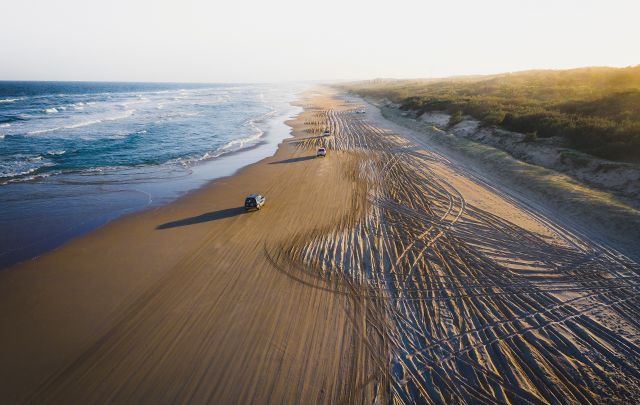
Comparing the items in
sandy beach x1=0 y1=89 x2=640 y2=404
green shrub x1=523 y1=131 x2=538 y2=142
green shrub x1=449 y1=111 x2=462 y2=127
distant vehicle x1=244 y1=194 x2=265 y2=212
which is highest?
green shrub x1=449 y1=111 x2=462 y2=127

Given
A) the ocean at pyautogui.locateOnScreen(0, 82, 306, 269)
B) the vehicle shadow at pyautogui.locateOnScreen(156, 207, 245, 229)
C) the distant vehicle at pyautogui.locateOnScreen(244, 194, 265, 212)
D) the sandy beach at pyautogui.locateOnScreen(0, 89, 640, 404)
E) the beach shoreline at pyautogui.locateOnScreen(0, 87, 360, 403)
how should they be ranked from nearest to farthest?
1. the sandy beach at pyautogui.locateOnScreen(0, 89, 640, 404)
2. the beach shoreline at pyautogui.locateOnScreen(0, 87, 360, 403)
3. the vehicle shadow at pyautogui.locateOnScreen(156, 207, 245, 229)
4. the ocean at pyautogui.locateOnScreen(0, 82, 306, 269)
5. the distant vehicle at pyautogui.locateOnScreen(244, 194, 265, 212)

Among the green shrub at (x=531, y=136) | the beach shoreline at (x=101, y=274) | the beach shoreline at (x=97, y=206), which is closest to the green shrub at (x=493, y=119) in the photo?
the green shrub at (x=531, y=136)

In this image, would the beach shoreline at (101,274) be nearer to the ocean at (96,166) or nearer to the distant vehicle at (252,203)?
the distant vehicle at (252,203)

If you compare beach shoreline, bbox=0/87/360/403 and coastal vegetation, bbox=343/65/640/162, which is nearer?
beach shoreline, bbox=0/87/360/403

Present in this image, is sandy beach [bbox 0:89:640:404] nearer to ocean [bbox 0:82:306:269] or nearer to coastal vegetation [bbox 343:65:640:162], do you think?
ocean [bbox 0:82:306:269]

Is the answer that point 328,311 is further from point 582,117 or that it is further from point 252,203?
point 582,117

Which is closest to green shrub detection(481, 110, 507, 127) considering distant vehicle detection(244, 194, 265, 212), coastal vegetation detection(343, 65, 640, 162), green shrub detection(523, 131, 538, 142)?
coastal vegetation detection(343, 65, 640, 162)

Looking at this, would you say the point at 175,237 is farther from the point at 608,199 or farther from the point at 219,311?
the point at 608,199

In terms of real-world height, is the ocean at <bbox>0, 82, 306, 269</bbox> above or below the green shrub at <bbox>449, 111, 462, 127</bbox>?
below

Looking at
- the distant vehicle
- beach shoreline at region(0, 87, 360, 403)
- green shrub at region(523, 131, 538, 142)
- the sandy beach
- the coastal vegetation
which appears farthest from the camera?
green shrub at region(523, 131, 538, 142)
